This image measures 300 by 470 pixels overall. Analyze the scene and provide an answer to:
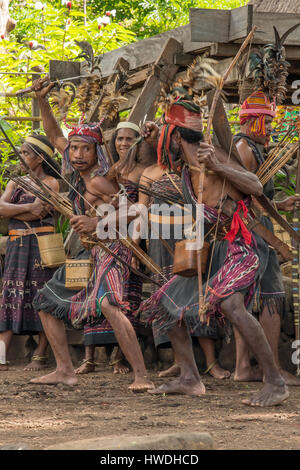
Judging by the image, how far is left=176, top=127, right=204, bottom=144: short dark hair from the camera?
481cm

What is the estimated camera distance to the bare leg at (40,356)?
6.65m

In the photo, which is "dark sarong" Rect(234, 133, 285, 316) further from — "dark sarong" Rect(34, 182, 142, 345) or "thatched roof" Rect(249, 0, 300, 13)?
"thatched roof" Rect(249, 0, 300, 13)

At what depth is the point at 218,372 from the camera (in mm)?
5863

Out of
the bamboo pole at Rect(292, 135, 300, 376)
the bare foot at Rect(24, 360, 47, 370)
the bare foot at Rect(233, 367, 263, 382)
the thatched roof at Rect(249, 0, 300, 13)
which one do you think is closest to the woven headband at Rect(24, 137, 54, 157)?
the bare foot at Rect(24, 360, 47, 370)

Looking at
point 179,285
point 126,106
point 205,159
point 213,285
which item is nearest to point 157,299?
point 179,285

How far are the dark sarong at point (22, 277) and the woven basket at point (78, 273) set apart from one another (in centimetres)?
118

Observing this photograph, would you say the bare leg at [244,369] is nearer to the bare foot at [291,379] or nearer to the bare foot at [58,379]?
the bare foot at [291,379]

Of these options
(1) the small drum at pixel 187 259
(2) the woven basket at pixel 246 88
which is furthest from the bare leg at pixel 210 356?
(2) the woven basket at pixel 246 88

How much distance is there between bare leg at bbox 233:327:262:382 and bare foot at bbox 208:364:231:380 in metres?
0.13

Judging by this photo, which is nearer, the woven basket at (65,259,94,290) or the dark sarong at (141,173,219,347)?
the dark sarong at (141,173,219,347)

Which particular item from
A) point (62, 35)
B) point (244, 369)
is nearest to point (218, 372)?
point (244, 369)

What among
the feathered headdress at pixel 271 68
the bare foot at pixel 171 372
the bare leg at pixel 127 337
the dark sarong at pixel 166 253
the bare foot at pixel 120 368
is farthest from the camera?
the bare foot at pixel 120 368
